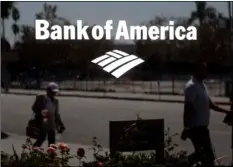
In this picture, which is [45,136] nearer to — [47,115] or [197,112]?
[47,115]

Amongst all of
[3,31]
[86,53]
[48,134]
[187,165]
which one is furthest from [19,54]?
[187,165]

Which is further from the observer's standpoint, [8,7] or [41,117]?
[41,117]

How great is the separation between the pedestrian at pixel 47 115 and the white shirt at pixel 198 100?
1257mm

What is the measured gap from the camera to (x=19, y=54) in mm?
6305

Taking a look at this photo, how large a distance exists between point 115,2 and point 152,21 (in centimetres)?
37

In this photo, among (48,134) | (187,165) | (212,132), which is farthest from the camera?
(212,132)

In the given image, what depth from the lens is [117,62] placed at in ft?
19.6

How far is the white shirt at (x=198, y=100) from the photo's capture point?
650 cm

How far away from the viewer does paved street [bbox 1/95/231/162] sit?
692 centimetres

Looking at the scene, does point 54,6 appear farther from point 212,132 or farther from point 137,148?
point 212,132

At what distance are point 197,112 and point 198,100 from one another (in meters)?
0.11

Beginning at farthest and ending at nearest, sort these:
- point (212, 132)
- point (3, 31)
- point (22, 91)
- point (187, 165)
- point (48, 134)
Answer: point (212, 132), point (48, 134), point (22, 91), point (3, 31), point (187, 165)

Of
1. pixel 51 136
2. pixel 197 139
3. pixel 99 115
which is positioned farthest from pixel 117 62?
pixel 99 115

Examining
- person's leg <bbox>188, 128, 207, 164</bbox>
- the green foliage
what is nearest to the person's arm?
person's leg <bbox>188, 128, 207, 164</bbox>
